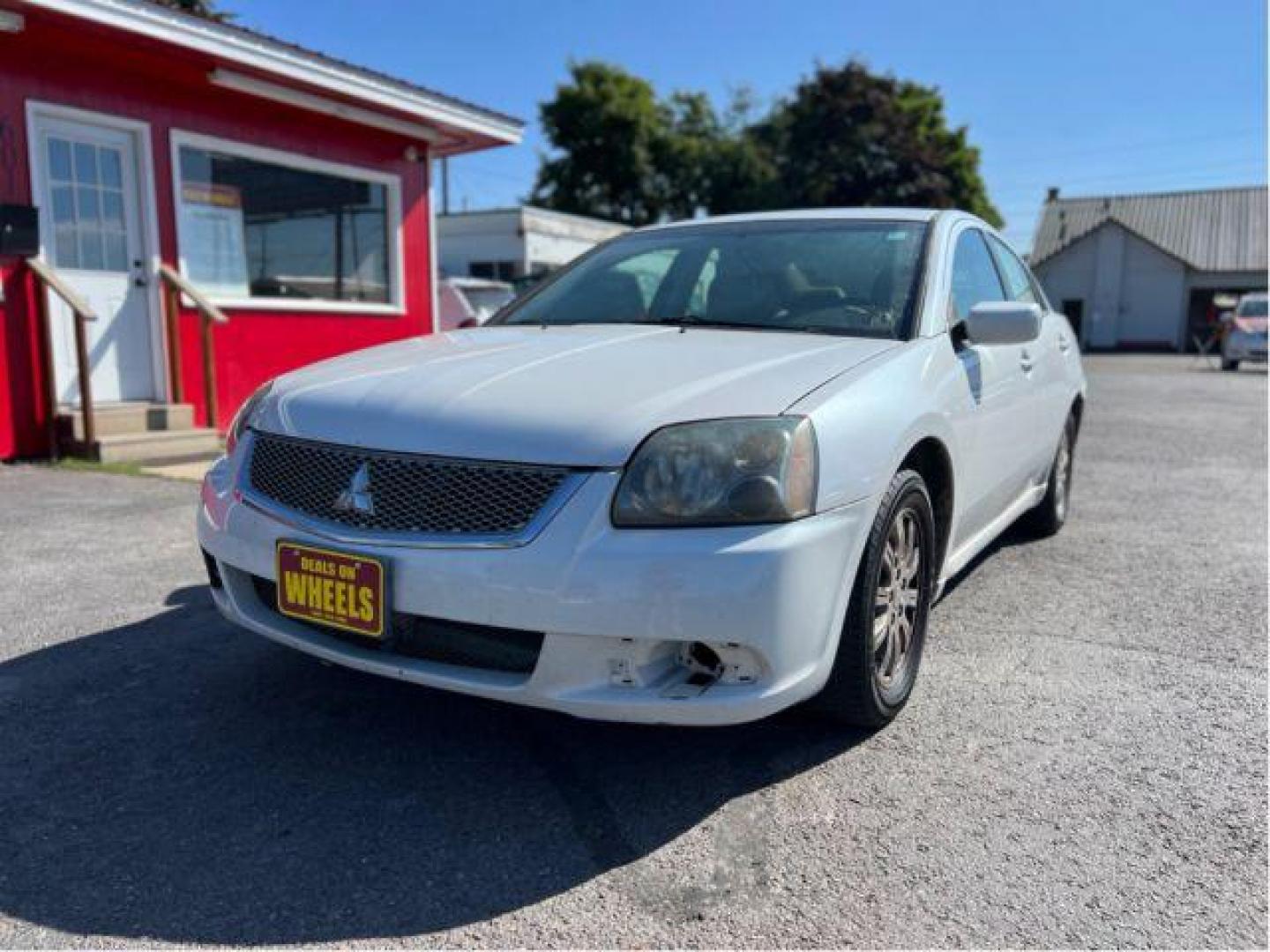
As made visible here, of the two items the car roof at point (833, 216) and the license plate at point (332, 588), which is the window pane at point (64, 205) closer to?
the car roof at point (833, 216)

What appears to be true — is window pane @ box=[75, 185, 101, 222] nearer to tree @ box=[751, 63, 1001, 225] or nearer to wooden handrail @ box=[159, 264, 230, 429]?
wooden handrail @ box=[159, 264, 230, 429]

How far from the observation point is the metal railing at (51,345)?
6910 mm

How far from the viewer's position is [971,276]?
382cm

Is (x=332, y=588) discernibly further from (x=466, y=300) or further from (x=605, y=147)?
(x=605, y=147)

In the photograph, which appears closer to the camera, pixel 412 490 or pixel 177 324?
pixel 412 490

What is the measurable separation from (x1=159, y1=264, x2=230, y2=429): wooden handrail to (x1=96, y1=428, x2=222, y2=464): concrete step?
30cm

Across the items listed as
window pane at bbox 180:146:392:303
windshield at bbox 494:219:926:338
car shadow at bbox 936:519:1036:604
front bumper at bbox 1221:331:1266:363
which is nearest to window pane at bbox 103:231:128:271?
window pane at bbox 180:146:392:303

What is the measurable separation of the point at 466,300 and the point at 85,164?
6569 millimetres

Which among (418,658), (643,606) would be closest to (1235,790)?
(643,606)

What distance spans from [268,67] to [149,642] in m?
6.04

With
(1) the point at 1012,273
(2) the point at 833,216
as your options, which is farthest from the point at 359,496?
(1) the point at 1012,273

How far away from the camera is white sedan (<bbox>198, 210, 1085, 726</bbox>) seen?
86.8 inches

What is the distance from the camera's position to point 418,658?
2.41 meters

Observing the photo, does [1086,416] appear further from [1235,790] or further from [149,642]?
[149,642]
